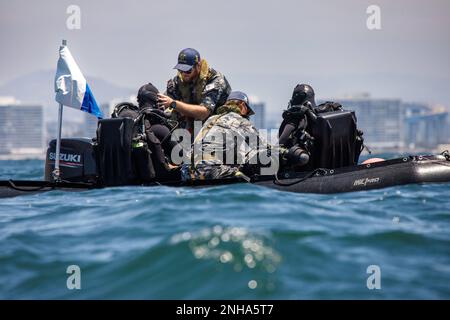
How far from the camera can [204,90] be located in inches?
487

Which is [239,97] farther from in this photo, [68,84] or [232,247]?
[232,247]

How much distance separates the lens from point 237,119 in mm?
11430

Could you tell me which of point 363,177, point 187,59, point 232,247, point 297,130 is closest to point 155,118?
point 187,59

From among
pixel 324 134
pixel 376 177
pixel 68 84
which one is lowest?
pixel 376 177

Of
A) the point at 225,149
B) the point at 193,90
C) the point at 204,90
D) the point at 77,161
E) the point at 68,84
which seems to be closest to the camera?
the point at 225,149

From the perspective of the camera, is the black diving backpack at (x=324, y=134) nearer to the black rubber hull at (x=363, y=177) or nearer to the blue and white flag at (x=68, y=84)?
the black rubber hull at (x=363, y=177)

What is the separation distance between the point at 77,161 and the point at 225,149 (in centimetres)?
300

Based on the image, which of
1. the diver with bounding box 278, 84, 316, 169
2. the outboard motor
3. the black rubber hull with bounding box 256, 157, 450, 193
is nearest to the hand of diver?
the outboard motor

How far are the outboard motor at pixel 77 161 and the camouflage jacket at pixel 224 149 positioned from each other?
220 cm

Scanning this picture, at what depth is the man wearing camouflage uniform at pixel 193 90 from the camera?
12141 millimetres

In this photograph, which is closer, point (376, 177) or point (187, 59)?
point (376, 177)

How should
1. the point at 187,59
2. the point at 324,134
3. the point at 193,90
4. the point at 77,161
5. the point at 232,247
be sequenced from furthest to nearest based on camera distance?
the point at 77,161 → the point at 193,90 → the point at 187,59 → the point at 324,134 → the point at 232,247

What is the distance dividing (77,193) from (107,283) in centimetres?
509
